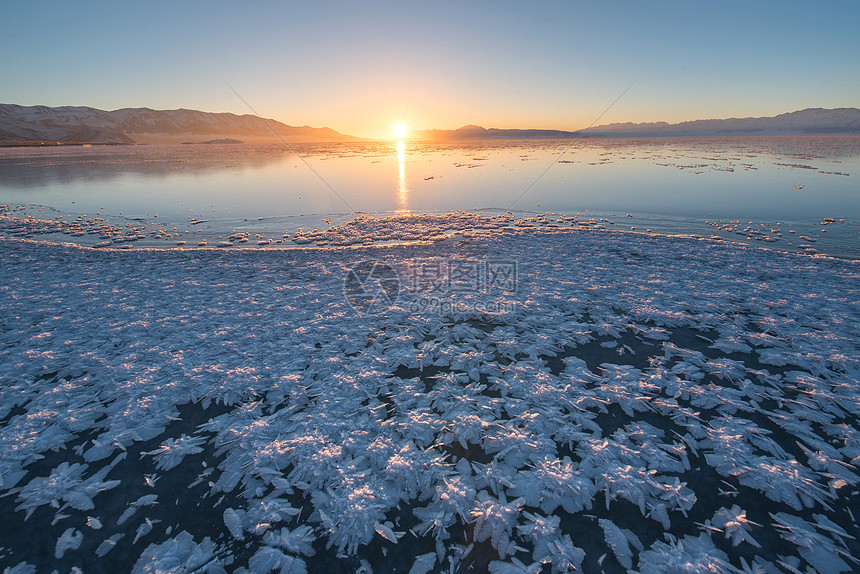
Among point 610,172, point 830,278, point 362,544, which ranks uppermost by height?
point 610,172

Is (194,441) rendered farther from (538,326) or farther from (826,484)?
(826,484)

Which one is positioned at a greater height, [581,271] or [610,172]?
[610,172]

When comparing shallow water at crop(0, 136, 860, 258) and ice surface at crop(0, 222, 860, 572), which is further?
shallow water at crop(0, 136, 860, 258)

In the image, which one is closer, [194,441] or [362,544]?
[362,544]

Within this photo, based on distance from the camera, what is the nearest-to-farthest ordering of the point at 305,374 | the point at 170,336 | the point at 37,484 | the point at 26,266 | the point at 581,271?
the point at 37,484
the point at 305,374
the point at 170,336
the point at 581,271
the point at 26,266

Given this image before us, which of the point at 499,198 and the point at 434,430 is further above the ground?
the point at 499,198

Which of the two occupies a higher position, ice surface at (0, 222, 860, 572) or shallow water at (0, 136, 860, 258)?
shallow water at (0, 136, 860, 258)

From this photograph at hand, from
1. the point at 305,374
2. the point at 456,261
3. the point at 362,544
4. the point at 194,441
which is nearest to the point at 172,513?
the point at 194,441

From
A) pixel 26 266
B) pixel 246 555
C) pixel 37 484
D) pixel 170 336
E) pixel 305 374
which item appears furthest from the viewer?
pixel 26 266

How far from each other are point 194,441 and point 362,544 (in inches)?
136

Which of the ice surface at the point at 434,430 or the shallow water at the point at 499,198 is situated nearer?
the ice surface at the point at 434,430

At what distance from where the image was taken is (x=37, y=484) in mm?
5121

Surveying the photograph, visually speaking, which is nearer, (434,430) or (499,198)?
(434,430)

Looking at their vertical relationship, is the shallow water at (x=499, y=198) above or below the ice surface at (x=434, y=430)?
above
